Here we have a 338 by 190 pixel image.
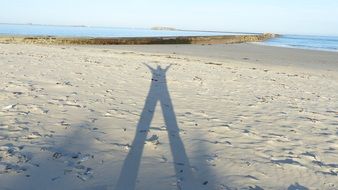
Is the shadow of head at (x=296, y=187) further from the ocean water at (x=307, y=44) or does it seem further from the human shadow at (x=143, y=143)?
the ocean water at (x=307, y=44)

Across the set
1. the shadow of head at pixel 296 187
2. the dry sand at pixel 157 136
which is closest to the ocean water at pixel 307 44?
the dry sand at pixel 157 136

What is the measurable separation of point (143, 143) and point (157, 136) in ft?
1.56

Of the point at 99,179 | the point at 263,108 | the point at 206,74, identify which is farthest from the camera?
the point at 206,74

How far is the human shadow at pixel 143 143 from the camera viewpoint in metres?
4.52

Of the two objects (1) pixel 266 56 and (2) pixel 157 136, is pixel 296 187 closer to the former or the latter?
(2) pixel 157 136

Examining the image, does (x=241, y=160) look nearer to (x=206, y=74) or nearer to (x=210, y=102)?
(x=210, y=102)

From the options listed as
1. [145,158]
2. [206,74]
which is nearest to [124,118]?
[145,158]

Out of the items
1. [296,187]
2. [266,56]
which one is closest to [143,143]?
[296,187]

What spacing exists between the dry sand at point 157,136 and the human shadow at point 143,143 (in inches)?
0.6

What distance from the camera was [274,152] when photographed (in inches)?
232

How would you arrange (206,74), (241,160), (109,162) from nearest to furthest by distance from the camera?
(109,162)
(241,160)
(206,74)

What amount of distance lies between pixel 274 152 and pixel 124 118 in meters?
2.94

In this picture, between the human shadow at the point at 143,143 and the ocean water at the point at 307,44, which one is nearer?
the human shadow at the point at 143,143

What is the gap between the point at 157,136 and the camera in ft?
20.6
